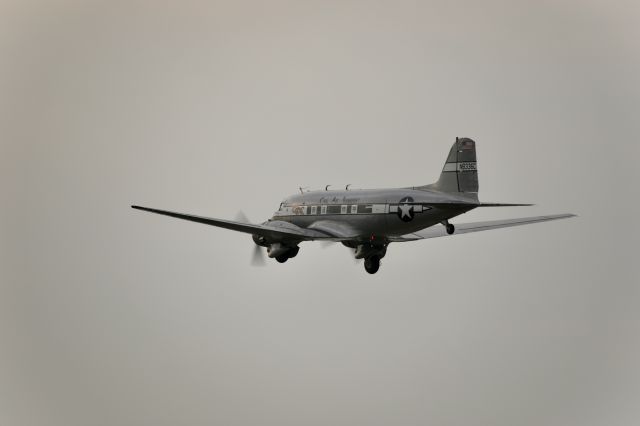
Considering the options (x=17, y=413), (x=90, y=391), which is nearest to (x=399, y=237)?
(x=90, y=391)

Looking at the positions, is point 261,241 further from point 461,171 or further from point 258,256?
point 461,171

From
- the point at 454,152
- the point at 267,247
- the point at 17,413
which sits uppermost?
the point at 454,152

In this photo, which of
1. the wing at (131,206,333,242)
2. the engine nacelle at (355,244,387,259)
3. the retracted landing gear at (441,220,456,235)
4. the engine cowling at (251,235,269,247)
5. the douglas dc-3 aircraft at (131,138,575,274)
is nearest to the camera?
the douglas dc-3 aircraft at (131,138,575,274)

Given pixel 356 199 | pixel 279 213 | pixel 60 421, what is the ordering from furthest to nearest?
1. pixel 60 421
2. pixel 279 213
3. pixel 356 199

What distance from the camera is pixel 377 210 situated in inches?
2368

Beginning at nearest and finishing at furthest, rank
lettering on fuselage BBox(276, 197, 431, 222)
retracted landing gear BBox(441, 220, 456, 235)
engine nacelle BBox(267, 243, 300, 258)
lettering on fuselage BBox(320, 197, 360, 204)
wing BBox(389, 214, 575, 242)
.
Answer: lettering on fuselage BBox(276, 197, 431, 222)
retracted landing gear BBox(441, 220, 456, 235)
lettering on fuselage BBox(320, 197, 360, 204)
wing BBox(389, 214, 575, 242)
engine nacelle BBox(267, 243, 300, 258)

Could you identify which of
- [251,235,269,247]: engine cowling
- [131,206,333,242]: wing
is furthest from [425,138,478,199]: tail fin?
[251,235,269,247]: engine cowling

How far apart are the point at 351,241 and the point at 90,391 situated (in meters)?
52.2

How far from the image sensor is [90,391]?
105 m

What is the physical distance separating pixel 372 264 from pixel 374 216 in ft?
16.2

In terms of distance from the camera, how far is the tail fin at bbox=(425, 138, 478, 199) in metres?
58.4

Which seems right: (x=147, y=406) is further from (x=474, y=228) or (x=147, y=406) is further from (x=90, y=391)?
(x=474, y=228)

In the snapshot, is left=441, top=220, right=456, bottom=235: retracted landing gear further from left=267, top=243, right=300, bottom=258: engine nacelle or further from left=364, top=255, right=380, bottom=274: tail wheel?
left=267, top=243, right=300, bottom=258: engine nacelle

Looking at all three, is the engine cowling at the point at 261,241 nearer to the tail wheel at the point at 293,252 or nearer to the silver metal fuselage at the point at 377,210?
the tail wheel at the point at 293,252
